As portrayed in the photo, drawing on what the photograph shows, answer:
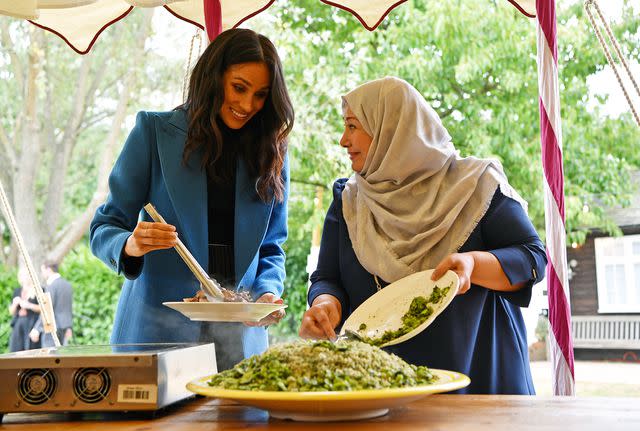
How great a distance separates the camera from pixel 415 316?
64.9 inches

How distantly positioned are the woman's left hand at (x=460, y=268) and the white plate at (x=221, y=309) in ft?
1.30

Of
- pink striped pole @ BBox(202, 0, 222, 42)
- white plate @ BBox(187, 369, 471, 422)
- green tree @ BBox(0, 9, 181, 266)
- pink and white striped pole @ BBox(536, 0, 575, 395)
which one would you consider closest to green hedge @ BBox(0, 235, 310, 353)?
green tree @ BBox(0, 9, 181, 266)

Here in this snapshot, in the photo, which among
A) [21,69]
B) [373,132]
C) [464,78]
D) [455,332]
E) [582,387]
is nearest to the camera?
[455,332]

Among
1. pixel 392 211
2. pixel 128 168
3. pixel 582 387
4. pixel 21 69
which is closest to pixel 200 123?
pixel 128 168

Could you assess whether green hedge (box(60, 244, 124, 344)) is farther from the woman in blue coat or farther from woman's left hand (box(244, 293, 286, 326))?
woman's left hand (box(244, 293, 286, 326))

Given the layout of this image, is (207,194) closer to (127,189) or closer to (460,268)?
(127,189)

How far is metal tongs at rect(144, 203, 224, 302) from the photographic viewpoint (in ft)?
5.83

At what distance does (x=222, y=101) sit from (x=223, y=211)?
1.04 ft

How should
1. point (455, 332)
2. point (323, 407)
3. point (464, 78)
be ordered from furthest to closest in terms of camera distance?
point (464, 78) < point (455, 332) < point (323, 407)

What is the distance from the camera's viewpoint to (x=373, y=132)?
2.00 m

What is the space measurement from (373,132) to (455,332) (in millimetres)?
572

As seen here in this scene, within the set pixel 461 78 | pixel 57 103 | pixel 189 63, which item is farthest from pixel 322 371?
pixel 57 103

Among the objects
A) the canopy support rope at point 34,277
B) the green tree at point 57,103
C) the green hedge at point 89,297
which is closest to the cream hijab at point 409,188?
the canopy support rope at point 34,277

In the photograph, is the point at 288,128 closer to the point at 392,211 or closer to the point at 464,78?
the point at 392,211
